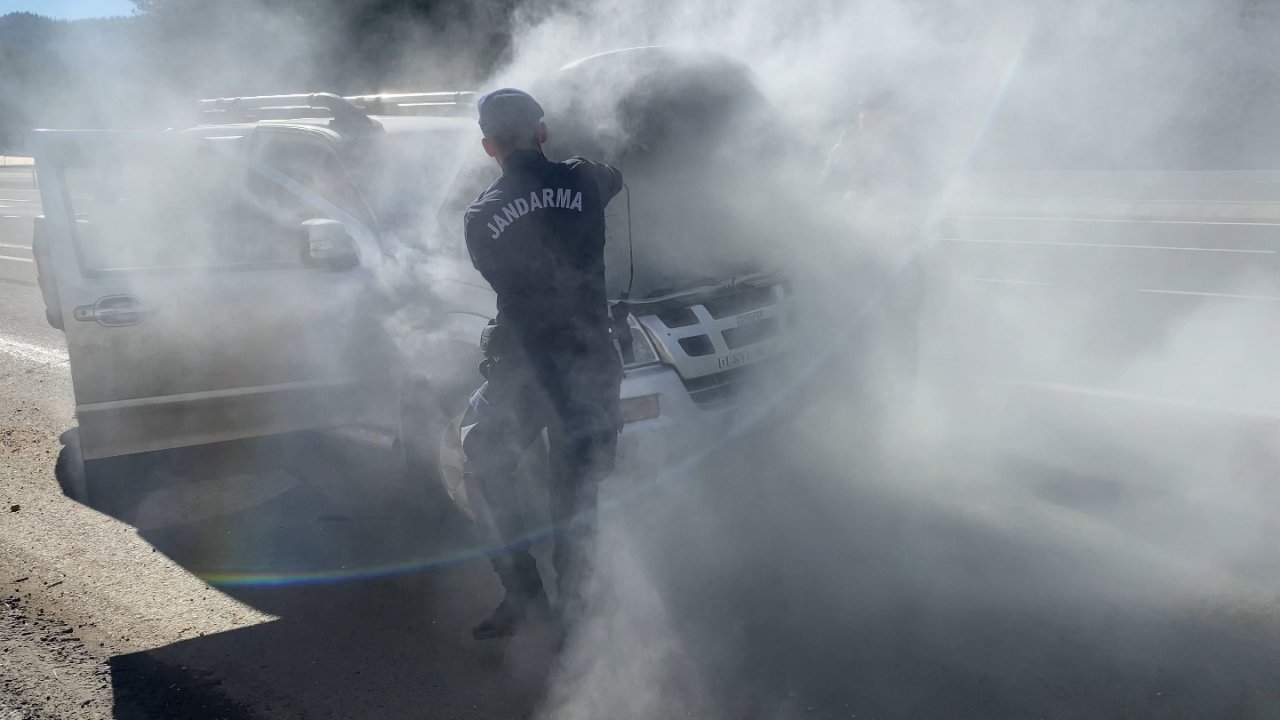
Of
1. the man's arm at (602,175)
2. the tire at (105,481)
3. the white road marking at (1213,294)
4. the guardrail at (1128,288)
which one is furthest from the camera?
the white road marking at (1213,294)

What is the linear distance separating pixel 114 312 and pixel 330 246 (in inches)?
38.8

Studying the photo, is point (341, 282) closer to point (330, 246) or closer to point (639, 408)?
point (330, 246)

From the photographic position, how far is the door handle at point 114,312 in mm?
4133

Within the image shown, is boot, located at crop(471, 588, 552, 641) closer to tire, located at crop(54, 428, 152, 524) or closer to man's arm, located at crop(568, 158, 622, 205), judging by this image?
man's arm, located at crop(568, 158, 622, 205)

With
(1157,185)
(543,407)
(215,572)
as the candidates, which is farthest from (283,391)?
(1157,185)

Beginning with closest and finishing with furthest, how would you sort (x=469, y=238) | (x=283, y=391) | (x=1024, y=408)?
(x=469, y=238) → (x=283, y=391) → (x=1024, y=408)

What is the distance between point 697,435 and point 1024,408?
261cm

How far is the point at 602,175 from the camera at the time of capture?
3.29 meters

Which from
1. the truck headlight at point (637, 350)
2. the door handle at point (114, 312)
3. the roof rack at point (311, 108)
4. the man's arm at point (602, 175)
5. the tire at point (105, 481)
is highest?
the roof rack at point (311, 108)

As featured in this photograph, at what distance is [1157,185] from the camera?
14.9m

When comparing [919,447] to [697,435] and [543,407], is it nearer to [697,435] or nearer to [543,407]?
[697,435]

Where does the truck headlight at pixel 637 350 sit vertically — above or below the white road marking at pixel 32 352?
above

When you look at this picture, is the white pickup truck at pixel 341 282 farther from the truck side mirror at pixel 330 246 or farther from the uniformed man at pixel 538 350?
the uniformed man at pixel 538 350

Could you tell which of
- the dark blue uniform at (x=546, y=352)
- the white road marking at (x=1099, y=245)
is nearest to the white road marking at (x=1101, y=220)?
the white road marking at (x=1099, y=245)
